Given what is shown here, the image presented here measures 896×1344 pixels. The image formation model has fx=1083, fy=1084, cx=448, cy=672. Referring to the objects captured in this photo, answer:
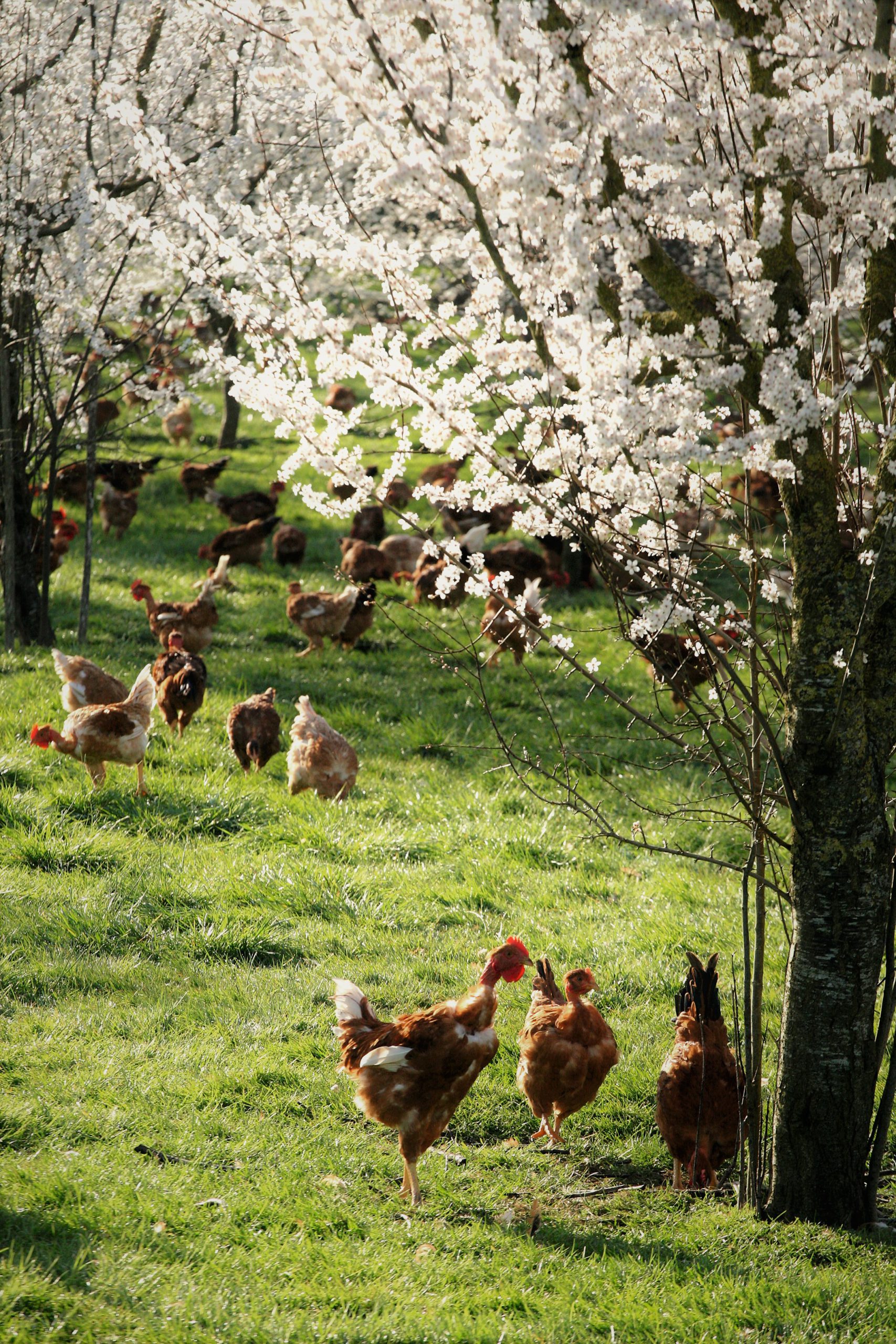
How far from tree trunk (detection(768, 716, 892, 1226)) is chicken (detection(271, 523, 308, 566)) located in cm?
1160

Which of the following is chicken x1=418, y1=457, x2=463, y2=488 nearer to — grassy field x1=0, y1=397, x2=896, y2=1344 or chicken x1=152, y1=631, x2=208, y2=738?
grassy field x1=0, y1=397, x2=896, y2=1344

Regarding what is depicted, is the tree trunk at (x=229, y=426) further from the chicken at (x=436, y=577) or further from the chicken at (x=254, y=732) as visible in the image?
the chicken at (x=254, y=732)

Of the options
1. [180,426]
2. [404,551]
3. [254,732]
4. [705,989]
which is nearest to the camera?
[705,989]

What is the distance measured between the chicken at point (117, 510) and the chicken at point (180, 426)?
4593 mm

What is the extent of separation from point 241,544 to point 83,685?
6.18 m

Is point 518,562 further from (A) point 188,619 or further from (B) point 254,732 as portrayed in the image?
(B) point 254,732

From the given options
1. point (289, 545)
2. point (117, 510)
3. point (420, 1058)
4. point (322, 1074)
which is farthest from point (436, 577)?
point (420, 1058)

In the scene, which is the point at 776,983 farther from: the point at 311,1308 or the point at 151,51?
the point at 151,51

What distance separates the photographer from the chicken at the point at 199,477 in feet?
56.9

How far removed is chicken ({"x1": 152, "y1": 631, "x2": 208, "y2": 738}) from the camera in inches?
358

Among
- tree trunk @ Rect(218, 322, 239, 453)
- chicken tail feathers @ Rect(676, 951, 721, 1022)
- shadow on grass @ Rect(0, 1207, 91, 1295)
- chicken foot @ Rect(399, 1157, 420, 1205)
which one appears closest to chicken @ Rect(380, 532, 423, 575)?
tree trunk @ Rect(218, 322, 239, 453)

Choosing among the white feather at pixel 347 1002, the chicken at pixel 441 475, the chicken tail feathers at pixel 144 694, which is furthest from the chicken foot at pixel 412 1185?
the chicken at pixel 441 475

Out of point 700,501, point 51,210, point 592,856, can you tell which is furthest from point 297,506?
point 700,501

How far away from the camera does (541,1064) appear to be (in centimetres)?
471
